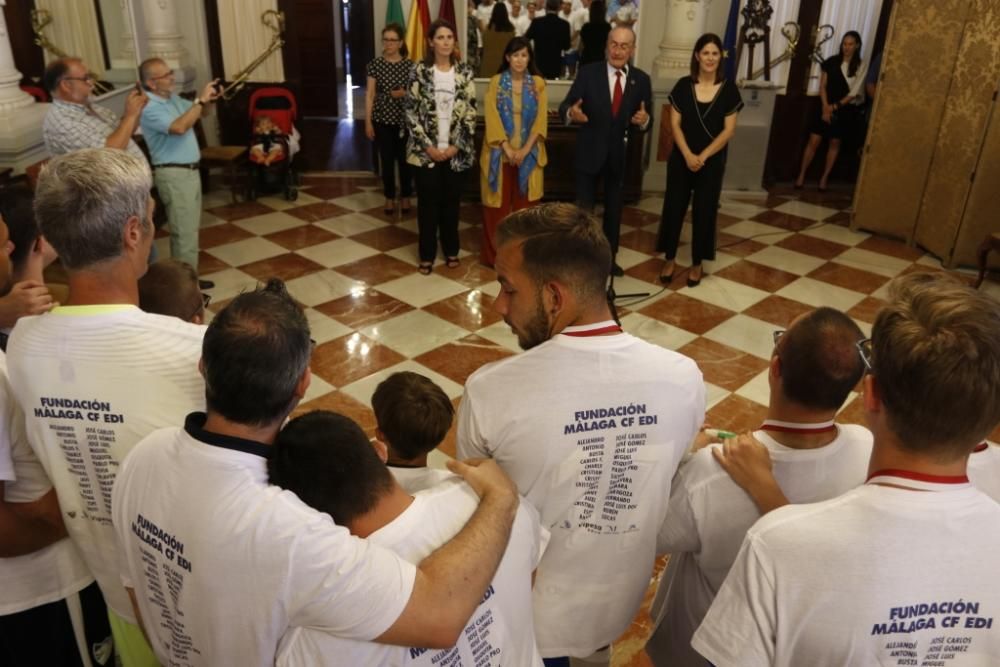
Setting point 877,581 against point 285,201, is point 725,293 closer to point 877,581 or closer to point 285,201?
point 285,201

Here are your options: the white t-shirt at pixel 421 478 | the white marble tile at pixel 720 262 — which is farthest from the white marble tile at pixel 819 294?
the white t-shirt at pixel 421 478

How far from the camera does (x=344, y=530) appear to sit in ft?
3.66

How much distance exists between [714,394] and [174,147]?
3.18m

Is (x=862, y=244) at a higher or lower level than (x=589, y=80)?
lower

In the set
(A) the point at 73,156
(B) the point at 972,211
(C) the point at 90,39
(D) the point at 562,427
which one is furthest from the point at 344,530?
(C) the point at 90,39

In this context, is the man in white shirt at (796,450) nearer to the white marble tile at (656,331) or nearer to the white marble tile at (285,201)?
the white marble tile at (656,331)

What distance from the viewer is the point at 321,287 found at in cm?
514

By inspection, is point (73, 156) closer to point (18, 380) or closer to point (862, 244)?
point (18, 380)

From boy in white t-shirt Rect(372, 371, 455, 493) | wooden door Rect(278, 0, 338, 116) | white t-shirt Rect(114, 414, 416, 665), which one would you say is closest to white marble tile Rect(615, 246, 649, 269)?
boy in white t-shirt Rect(372, 371, 455, 493)

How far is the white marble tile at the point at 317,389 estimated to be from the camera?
12.5 feet

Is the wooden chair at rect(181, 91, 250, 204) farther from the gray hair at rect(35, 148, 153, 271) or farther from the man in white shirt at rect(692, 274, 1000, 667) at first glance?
the man in white shirt at rect(692, 274, 1000, 667)

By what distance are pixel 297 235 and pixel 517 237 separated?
4779 millimetres

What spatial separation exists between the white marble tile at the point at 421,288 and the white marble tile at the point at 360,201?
5.52ft

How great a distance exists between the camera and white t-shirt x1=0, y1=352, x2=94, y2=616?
5.06 ft
